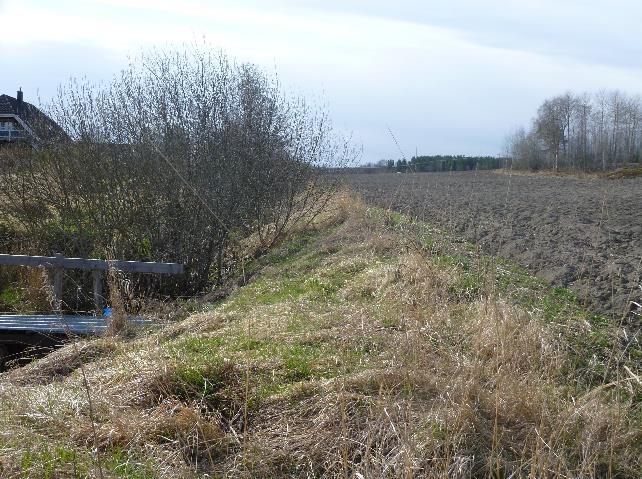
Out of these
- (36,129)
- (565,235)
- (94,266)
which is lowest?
(94,266)

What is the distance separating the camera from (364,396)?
5.38m

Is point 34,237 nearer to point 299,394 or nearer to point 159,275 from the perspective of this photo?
point 159,275

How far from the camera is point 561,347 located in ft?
20.3

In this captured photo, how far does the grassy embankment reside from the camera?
189 inches

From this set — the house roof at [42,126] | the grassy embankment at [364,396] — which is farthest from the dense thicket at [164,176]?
the grassy embankment at [364,396]

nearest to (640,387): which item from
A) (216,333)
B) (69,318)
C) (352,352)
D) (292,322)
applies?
(352,352)

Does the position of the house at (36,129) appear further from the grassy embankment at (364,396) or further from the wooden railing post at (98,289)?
the grassy embankment at (364,396)

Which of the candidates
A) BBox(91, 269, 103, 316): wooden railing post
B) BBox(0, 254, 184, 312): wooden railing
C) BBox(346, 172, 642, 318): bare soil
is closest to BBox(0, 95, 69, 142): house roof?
BBox(0, 254, 184, 312): wooden railing

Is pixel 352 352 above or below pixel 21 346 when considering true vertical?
above

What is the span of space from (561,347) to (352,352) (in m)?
1.65

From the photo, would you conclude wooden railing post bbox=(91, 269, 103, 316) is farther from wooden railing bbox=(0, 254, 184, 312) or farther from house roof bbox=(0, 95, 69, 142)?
house roof bbox=(0, 95, 69, 142)

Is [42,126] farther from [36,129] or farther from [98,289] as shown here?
[98,289]

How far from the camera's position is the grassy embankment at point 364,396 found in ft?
15.8

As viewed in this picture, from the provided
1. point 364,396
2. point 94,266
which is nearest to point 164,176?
point 94,266
